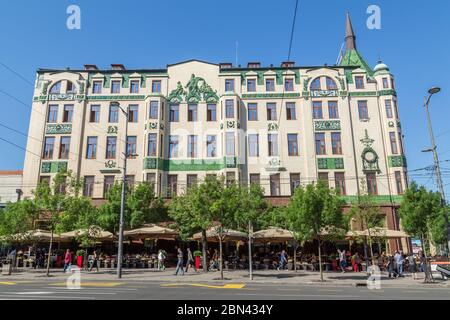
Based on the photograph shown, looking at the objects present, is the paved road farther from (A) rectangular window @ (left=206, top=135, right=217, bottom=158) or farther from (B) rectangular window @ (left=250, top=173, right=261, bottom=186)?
(A) rectangular window @ (left=206, top=135, right=217, bottom=158)

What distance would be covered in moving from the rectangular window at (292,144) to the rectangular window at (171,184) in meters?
12.2

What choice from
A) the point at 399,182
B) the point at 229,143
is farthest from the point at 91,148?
the point at 399,182

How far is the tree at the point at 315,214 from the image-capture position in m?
22.6

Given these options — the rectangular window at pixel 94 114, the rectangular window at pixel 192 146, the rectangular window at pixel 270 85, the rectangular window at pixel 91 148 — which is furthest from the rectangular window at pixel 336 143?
the rectangular window at pixel 94 114

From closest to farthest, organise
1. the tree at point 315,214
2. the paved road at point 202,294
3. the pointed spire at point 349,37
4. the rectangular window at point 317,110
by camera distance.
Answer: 1. the paved road at point 202,294
2. the tree at point 315,214
3. the rectangular window at point 317,110
4. the pointed spire at point 349,37

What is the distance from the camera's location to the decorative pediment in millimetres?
39844

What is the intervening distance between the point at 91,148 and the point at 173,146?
28.5 feet

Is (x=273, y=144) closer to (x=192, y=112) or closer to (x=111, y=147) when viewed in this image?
(x=192, y=112)

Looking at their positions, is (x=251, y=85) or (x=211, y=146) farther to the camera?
(x=251, y=85)

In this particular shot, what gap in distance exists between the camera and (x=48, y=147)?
38.5 metres

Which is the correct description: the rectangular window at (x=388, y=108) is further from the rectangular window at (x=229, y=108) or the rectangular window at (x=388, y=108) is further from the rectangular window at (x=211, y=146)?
the rectangular window at (x=211, y=146)

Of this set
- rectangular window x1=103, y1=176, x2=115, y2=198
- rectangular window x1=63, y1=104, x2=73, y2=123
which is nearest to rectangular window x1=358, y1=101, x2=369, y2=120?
rectangular window x1=103, y1=176, x2=115, y2=198

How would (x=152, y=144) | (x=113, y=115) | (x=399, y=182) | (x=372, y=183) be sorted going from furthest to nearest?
(x=113, y=115) → (x=152, y=144) → (x=372, y=183) → (x=399, y=182)
